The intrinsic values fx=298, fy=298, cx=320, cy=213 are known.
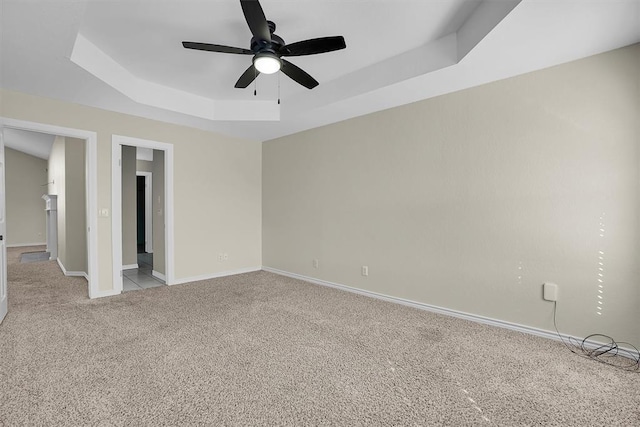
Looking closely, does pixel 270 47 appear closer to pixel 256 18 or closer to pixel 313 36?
pixel 256 18

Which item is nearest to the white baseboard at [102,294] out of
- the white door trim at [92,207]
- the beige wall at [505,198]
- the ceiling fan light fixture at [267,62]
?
the white door trim at [92,207]

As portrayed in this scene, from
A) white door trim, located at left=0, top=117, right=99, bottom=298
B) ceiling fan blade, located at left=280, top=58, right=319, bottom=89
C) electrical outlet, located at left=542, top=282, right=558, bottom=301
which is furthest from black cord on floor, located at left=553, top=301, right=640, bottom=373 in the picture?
white door trim, located at left=0, top=117, right=99, bottom=298

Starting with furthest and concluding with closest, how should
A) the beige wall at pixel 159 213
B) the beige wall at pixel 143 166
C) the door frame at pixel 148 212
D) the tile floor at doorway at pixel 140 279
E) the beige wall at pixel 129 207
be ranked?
the door frame at pixel 148 212, the beige wall at pixel 143 166, the beige wall at pixel 129 207, the beige wall at pixel 159 213, the tile floor at doorway at pixel 140 279

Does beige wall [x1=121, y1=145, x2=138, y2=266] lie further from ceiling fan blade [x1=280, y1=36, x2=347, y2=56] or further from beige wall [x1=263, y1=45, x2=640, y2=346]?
ceiling fan blade [x1=280, y1=36, x2=347, y2=56]

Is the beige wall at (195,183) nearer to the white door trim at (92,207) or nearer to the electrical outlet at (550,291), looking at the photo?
the white door trim at (92,207)

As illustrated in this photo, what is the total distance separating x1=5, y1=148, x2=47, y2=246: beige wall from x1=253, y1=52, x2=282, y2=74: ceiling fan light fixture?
410 inches

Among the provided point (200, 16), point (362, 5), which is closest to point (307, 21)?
point (362, 5)

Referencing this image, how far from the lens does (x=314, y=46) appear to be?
219 centimetres

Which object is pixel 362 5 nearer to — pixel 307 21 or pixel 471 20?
pixel 307 21

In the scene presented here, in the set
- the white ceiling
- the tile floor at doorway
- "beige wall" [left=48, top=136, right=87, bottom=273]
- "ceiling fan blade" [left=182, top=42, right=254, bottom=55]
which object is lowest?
the tile floor at doorway

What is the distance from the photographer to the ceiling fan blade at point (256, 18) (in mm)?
1736

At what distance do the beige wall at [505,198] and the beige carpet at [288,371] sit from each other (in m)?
0.45

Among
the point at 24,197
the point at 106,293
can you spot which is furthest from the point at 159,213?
the point at 24,197

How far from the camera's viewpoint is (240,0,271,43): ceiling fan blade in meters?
1.74
